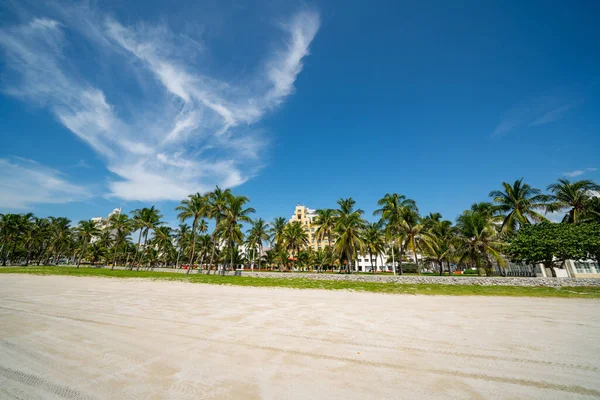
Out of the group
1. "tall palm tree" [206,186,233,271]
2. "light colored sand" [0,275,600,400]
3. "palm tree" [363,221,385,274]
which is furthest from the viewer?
"palm tree" [363,221,385,274]

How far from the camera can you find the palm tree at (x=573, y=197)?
2950 centimetres

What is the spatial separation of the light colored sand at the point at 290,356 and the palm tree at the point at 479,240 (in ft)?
96.0

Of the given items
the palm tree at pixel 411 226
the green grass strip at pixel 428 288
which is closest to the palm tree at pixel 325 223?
the palm tree at pixel 411 226

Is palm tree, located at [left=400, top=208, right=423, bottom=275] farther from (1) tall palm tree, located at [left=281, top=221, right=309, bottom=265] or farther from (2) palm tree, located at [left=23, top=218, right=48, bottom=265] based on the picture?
(2) palm tree, located at [left=23, top=218, right=48, bottom=265]

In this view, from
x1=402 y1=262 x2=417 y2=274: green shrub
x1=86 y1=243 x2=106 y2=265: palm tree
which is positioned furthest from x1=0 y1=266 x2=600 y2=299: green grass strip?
x1=86 y1=243 x2=106 y2=265: palm tree

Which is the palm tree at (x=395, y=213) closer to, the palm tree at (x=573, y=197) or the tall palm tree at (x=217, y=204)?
the palm tree at (x=573, y=197)

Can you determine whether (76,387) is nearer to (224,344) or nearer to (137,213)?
A: (224,344)

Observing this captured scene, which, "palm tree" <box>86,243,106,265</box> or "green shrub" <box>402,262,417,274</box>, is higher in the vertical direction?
"palm tree" <box>86,243,106,265</box>

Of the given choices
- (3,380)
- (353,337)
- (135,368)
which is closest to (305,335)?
(353,337)

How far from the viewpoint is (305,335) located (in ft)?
19.8

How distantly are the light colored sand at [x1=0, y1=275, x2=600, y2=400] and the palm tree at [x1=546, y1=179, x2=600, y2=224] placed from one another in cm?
3262

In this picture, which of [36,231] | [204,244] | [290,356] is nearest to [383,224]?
[290,356]

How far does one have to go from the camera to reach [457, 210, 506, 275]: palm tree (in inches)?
1299

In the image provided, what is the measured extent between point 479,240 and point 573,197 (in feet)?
37.4
